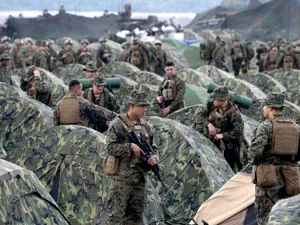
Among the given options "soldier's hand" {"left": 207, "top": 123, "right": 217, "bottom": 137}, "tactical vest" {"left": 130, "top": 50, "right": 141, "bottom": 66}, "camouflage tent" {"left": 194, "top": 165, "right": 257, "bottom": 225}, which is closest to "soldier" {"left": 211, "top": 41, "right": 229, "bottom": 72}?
"tactical vest" {"left": 130, "top": 50, "right": 141, "bottom": 66}

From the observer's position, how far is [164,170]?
1112cm

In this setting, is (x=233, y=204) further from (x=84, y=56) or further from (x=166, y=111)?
(x=84, y=56)

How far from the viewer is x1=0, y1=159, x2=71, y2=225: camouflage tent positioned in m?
8.00

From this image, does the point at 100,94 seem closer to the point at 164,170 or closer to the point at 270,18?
the point at 164,170

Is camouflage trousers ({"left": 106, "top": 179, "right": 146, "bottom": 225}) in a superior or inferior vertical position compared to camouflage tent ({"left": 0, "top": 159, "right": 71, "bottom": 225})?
inferior

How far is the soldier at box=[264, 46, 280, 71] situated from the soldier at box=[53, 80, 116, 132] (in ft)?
46.5

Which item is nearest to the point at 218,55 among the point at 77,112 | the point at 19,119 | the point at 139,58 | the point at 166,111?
the point at 139,58

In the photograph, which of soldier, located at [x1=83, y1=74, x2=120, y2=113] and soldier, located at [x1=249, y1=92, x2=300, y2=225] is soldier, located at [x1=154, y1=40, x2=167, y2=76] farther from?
soldier, located at [x1=249, y1=92, x2=300, y2=225]

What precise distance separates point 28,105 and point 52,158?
7.22 ft

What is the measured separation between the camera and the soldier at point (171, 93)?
14.6 m

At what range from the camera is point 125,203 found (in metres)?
9.41

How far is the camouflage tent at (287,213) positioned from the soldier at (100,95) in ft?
20.3

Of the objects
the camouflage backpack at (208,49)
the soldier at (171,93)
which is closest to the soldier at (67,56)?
the camouflage backpack at (208,49)

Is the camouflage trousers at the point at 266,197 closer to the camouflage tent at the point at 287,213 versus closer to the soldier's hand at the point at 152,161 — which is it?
the soldier's hand at the point at 152,161
